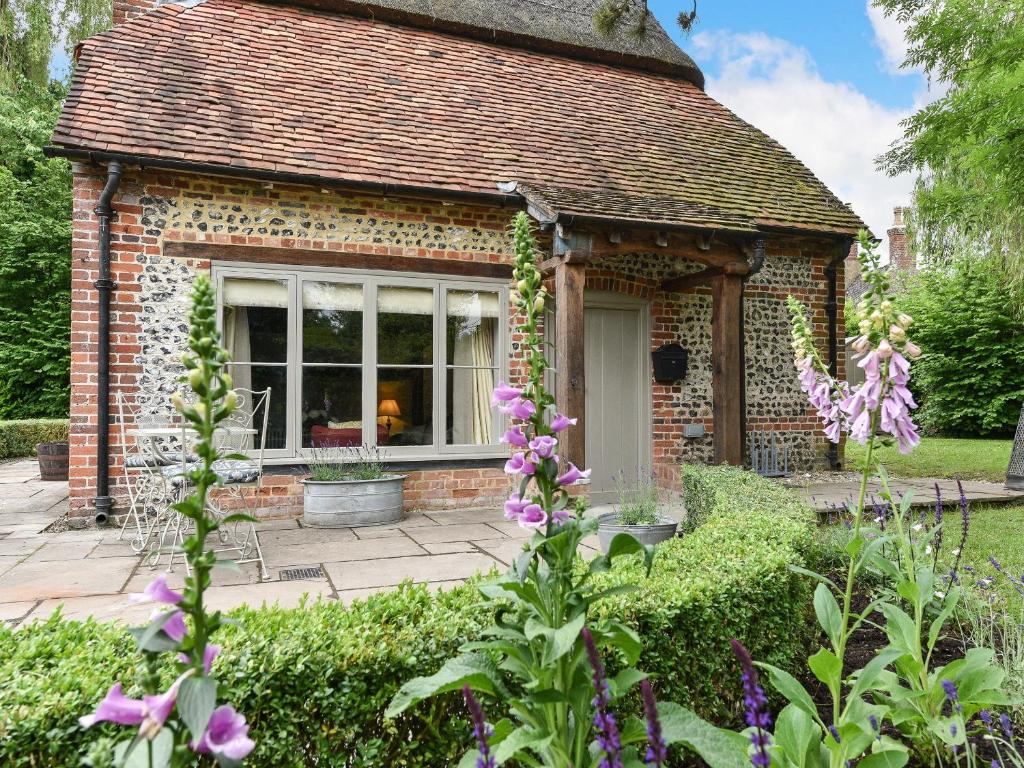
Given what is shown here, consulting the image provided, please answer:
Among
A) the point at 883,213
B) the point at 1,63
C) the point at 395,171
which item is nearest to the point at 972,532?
the point at 395,171

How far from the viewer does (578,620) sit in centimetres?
140

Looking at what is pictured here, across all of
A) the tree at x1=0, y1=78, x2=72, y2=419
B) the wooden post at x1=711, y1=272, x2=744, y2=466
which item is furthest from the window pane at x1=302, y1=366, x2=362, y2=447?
the tree at x1=0, y1=78, x2=72, y2=419

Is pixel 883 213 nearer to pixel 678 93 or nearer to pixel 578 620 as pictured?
pixel 678 93

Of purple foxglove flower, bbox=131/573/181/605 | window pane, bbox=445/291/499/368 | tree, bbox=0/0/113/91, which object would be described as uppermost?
tree, bbox=0/0/113/91

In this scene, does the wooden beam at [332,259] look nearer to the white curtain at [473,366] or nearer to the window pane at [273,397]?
the white curtain at [473,366]

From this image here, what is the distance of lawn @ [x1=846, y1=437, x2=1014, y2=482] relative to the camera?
8.90 metres

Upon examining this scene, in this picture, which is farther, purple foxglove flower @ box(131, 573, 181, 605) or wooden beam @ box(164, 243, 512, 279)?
wooden beam @ box(164, 243, 512, 279)

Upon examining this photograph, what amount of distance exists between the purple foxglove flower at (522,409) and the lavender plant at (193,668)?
610mm

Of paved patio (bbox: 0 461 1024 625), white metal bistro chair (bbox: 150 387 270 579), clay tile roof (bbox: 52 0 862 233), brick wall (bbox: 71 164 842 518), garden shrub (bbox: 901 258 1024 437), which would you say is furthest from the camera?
garden shrub (bbox: 901 258 1024 437)

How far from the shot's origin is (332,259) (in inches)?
247

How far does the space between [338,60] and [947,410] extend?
15.7m

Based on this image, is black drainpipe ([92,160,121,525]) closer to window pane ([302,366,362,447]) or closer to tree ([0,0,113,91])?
window pane ([302,366,362,447])

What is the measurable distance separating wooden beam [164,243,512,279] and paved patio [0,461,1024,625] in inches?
94.4

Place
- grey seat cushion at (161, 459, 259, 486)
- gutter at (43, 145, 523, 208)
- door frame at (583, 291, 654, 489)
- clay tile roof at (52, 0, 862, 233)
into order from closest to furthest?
grey seat cushion at (161, 459, 259, 486) → gutter at (43, 145, 523, 208) → clay tile roof at (52, 0, 862, 233) → door frame at (583, 291, 654, 489)
